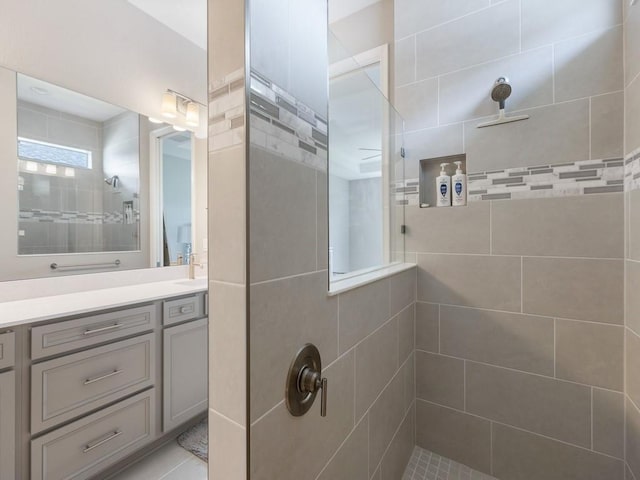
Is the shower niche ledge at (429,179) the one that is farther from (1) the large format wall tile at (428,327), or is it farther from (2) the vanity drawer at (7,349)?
(2) the vanity drawer at (7,349)

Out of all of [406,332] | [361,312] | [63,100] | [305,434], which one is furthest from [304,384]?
[63,100]

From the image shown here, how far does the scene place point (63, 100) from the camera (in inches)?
61.5

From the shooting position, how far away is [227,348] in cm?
58

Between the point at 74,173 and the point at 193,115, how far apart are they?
36.8 inches

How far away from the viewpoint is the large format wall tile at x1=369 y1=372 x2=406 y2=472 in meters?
1.12

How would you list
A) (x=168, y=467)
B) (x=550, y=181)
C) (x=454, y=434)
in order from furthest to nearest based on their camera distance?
(x=454, y=434) < (x=168, y=467) < (x=550, y=181)

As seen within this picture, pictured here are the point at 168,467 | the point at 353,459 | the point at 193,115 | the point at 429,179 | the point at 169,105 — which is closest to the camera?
the point at 353,459

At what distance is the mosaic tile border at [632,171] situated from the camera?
3.57ft

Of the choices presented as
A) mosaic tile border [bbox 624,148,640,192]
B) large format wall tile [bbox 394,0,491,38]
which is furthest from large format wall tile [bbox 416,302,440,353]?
large format wall tile [bbox 394,0,491,38]

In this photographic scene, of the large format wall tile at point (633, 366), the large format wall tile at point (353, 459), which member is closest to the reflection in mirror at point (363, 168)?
the large format wall tile at point (353, 459)

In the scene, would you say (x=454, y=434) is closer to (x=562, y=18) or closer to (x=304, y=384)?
(x=304, y=384)

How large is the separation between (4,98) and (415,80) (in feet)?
7.01

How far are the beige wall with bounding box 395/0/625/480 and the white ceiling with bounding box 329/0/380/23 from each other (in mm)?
293

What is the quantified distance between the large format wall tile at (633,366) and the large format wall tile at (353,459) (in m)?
1.09
